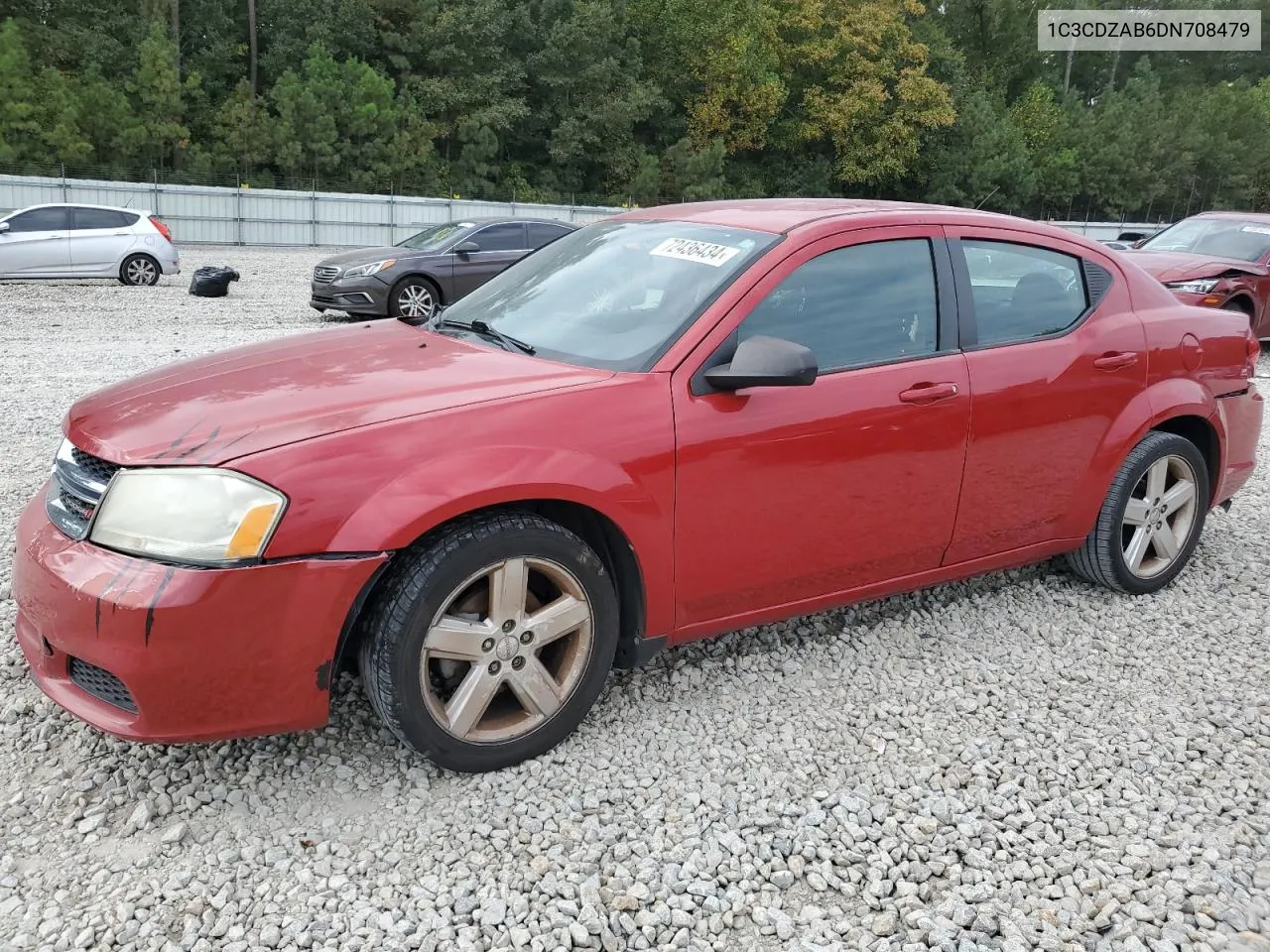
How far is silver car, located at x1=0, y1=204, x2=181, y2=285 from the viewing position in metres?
15.2

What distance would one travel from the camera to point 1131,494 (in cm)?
430

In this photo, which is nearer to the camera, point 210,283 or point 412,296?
point 412,296

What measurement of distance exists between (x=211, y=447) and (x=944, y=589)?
3.12 metres

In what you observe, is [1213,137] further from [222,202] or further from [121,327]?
[121,327]

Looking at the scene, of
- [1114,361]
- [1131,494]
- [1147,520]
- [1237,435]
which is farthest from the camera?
[1237,435]

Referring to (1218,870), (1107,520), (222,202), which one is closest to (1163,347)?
(1107,520)

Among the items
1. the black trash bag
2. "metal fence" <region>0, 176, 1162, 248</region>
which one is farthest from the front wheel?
"metal fence" <region>0, 176, 1162, 248</region>

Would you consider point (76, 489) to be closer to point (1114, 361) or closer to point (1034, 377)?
point (1034, 377)

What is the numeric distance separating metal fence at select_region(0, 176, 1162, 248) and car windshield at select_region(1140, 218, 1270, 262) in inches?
644

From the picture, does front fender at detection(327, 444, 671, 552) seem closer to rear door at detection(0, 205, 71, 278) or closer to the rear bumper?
the rear bumper

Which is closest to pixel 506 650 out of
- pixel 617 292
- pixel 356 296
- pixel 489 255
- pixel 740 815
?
pixel 740 815

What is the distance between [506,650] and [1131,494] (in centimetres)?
282

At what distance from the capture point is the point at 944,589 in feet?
14.8

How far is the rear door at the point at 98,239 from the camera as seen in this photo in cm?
1555
